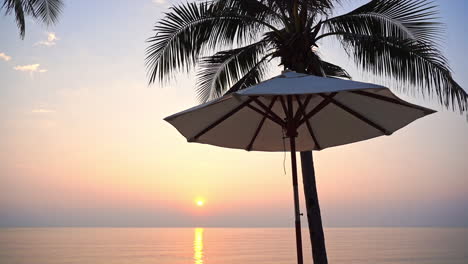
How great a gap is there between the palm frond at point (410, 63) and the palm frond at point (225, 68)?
1.68 m

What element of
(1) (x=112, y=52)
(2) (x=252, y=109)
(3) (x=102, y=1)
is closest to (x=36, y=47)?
(1) (x=112, y=52)

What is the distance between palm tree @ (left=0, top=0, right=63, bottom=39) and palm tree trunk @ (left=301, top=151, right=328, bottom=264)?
19.2 ft

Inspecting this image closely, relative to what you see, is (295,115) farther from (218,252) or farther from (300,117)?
(218,252)

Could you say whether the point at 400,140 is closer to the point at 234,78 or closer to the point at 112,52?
the point at 112,52

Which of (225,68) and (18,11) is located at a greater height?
(18,11)

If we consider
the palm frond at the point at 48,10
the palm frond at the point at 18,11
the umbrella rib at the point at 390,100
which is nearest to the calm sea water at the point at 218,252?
the palm frond at the point at 48,10

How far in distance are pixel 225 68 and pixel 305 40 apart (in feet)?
7.31

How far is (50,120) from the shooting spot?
31.8 metres

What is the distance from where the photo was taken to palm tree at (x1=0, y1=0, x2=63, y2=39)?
10412mm

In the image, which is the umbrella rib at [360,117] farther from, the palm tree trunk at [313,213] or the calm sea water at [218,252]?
the calm sea water at [218,252]

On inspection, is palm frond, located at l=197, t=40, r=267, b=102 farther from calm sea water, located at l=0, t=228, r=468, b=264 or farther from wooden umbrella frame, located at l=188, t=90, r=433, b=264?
calm sea water, located at l=0, t=228, r=468, b=264

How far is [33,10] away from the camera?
11086 mm

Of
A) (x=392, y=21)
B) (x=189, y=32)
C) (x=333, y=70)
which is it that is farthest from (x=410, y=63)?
(x=189, y=32)

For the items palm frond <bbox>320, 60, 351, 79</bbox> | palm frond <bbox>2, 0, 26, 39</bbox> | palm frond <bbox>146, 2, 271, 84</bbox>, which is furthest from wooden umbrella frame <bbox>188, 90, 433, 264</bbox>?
palm frond <bbox>2, 0, 26, 39</bbox>
